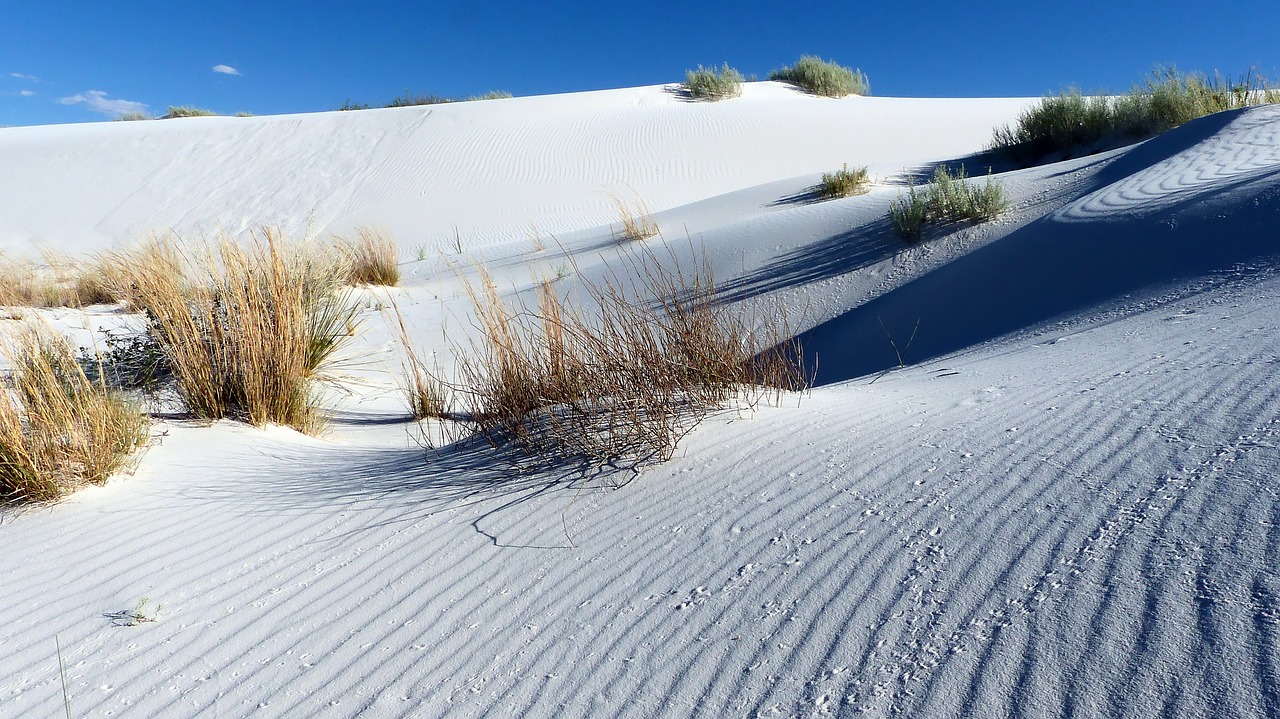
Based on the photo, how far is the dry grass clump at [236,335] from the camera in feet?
14.9

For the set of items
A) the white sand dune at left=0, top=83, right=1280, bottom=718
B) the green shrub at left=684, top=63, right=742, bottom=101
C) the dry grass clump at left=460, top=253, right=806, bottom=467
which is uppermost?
A: the green shrub at left=684, top=63, right=742, bottom=101

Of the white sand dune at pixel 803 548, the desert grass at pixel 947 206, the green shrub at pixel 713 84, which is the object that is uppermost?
the green shrub at pixel 713 84

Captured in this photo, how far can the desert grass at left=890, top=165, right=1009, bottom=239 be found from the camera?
7.54m

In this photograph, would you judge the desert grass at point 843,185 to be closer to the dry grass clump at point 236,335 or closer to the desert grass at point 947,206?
the desert grass at point 947,206

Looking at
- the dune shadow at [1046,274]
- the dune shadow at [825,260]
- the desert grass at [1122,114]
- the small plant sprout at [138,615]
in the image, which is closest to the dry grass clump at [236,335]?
the small plant sprout at [138,615]

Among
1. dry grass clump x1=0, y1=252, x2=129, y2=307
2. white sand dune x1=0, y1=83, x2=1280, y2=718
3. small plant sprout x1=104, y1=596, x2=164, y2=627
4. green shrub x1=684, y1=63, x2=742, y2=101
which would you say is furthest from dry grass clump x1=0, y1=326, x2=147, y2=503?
green shrub x1=684, y1=63, x2=742, y2=101

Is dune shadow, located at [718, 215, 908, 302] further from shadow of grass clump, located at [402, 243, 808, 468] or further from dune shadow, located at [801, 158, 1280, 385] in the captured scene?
shadow of grass clump, located at [402, 243, 808, 468]

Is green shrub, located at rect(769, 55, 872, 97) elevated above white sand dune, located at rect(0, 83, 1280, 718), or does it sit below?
above

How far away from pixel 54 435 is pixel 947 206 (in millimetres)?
7217

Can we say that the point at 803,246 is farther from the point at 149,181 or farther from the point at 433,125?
the point at 149,181

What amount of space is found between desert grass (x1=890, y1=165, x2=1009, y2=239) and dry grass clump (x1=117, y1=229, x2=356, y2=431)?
553cm

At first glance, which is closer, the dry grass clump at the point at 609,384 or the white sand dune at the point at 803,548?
the white sand dune at the point at 803,548

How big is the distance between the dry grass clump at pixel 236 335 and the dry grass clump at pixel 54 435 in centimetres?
85

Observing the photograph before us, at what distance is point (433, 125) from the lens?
25031 millimetres
